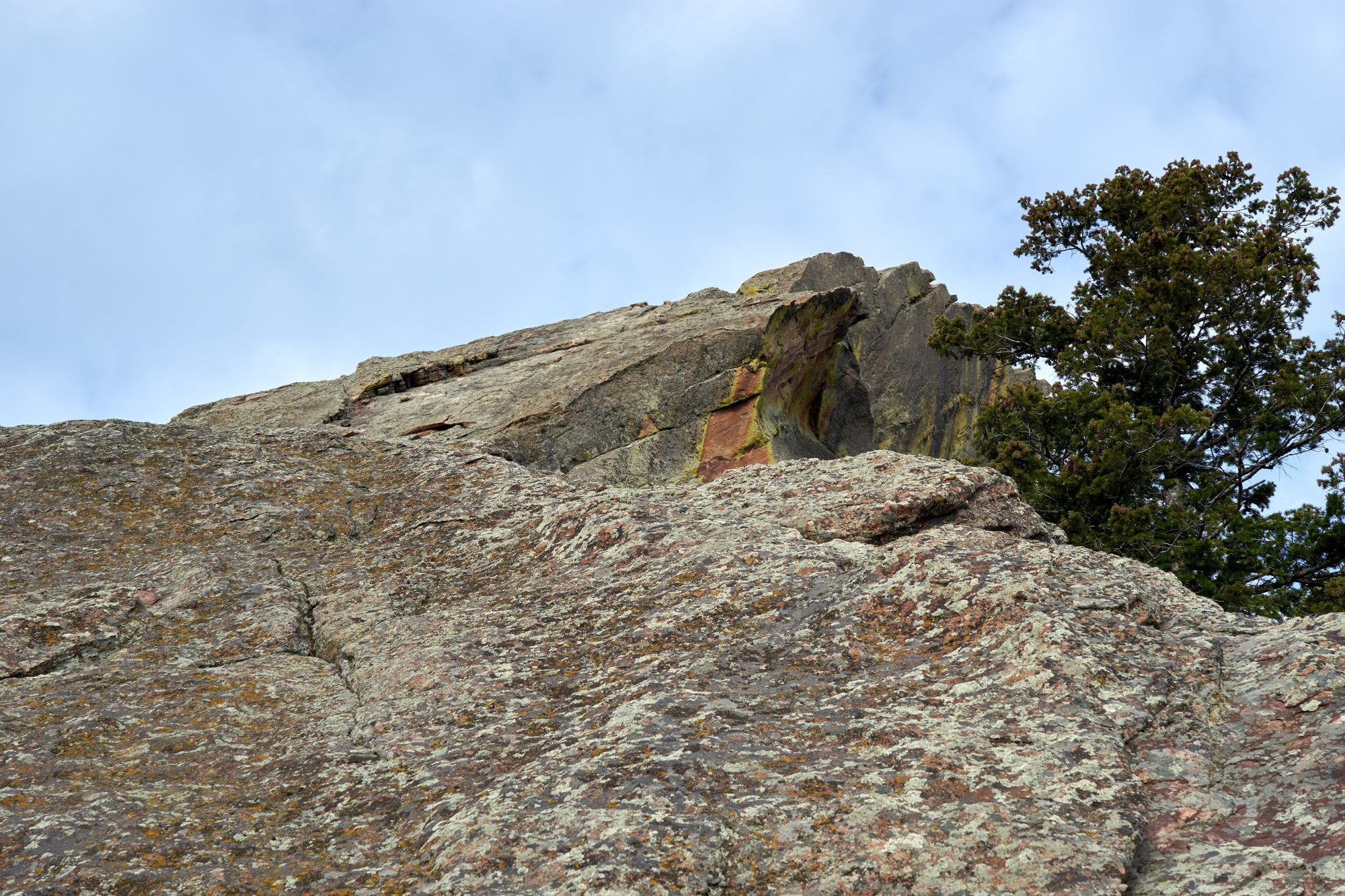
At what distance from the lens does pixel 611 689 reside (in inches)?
352

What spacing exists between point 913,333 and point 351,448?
29677 millimetres

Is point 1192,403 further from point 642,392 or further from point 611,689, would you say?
point 611,689

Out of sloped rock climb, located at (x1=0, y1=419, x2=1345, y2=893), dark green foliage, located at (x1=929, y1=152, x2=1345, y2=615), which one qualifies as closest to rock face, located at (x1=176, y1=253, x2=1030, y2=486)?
dark green foliage, located at (x1=929, y1=152, x2=1345, y2=615)

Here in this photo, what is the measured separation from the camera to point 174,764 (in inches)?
331

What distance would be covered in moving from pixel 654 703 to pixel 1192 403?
2896 cm

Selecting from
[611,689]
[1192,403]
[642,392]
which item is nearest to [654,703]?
[611,689]

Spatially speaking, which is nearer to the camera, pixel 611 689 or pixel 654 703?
pixel 654 703

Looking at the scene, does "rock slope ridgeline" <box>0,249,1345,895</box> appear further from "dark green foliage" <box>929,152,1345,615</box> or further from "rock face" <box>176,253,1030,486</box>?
"dark green foliage" <box>929,152,1345,615</box>

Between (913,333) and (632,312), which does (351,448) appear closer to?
(632,312)

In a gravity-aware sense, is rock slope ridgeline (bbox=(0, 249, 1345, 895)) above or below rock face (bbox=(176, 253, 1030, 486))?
below

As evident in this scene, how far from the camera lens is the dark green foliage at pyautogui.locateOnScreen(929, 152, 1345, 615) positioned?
27.8 metres

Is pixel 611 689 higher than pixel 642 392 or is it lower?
lower

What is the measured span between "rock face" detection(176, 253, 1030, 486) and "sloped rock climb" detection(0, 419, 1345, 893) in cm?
1213

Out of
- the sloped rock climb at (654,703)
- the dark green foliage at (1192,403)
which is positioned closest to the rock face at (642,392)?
the dark green foliage at (1192,403)
